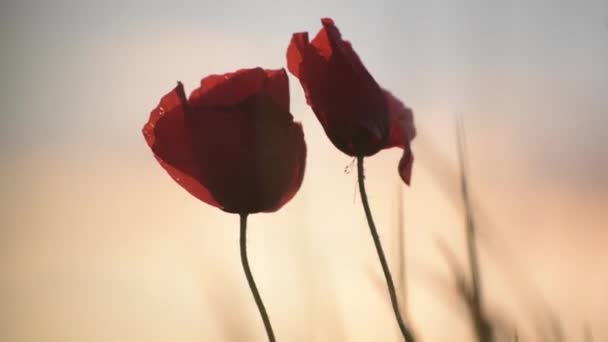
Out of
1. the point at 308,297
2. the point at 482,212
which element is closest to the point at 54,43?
the point at 308,297

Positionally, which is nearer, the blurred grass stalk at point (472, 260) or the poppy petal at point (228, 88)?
the poppy petal at point (228, 88)

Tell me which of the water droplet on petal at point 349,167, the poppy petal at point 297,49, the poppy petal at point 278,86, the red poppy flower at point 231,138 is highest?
the poppy petal at point 297,49

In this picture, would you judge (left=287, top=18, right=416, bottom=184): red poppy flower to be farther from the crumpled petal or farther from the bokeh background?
the bokeh background

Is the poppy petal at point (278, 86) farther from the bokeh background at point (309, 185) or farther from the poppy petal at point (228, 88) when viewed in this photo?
the bokeh background at point (309, 185)

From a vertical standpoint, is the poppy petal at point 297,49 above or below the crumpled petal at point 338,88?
above

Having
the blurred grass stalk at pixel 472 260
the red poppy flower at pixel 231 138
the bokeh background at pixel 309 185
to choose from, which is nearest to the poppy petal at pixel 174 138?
the red poppy flower at pixel 231 138

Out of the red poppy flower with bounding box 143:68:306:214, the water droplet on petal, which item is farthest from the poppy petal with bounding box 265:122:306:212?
the water droplet on petal

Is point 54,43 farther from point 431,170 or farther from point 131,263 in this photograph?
point 431,170

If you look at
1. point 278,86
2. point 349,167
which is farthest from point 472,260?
point 278,86
